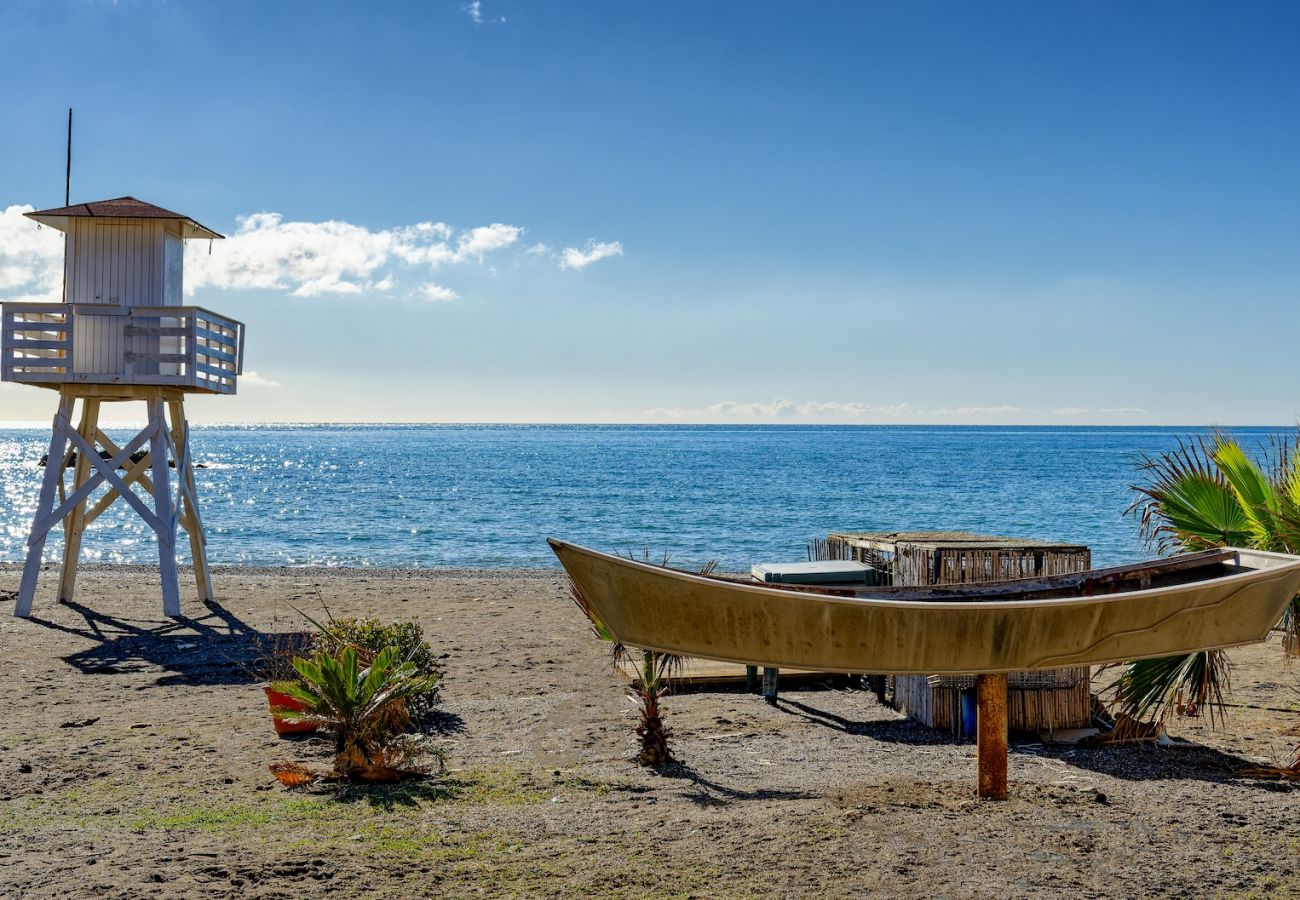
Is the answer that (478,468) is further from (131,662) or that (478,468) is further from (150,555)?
(131,662)

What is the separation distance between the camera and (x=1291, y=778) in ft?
27.1

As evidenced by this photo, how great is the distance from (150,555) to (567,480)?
142ft

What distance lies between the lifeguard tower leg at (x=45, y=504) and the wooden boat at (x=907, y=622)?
14023 mm

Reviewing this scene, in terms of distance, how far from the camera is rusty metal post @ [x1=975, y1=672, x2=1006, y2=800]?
24.0 ft

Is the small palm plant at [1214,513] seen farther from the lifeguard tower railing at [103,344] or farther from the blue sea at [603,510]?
the lifeguard tower railing at [103,344]

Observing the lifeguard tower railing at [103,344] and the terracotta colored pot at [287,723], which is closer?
the terracotta colored pot at [287,723]

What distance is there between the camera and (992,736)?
741 cm

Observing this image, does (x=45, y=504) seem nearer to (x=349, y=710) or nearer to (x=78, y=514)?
(x=78, y=514)

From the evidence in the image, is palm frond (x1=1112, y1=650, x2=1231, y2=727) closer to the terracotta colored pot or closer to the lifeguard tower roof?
the terracotta colored pot

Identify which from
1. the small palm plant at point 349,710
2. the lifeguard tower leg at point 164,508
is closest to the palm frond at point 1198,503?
the small palm plant at point 349,710

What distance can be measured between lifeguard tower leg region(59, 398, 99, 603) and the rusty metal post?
15.0 metres

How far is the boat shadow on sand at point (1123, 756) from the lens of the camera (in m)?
8.58

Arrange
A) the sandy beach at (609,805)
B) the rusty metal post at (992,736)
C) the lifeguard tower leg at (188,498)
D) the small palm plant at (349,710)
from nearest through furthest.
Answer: the sandy beach at (609,805), the rusty metal post at (992,736), the small palm plant at (349,710), the lifeguard tower leg at (188,498)

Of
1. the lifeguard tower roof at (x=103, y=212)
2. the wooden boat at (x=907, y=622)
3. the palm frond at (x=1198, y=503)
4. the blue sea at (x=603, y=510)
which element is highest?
the lifeguard tower roof at (x=103, y=212)
